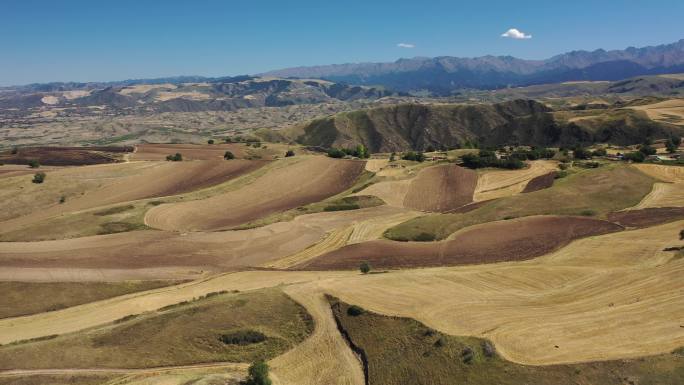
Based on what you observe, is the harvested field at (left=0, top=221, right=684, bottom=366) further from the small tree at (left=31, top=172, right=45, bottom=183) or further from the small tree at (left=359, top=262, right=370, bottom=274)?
the small tree at (left=31, top=172, right=45, bottom=183)

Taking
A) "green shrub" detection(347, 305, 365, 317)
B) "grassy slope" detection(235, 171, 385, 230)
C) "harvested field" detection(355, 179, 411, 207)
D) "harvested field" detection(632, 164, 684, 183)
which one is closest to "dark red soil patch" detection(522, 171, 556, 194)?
"harvested field" detection(632, 164, 684, 183)

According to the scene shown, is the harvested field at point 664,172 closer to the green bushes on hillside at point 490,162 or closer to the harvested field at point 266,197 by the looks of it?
the green bushes on hillside at point 490,162

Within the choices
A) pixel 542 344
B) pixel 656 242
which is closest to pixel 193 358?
pixel 542 344

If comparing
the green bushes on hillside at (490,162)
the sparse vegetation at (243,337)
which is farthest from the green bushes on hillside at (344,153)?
the sparse vegetation at (243,337)

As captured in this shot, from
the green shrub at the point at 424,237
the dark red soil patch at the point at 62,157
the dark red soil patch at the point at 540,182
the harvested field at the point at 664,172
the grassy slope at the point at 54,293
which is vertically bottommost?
the grassy slope at the point at 54,293

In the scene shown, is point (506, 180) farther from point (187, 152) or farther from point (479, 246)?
point (187, 152)

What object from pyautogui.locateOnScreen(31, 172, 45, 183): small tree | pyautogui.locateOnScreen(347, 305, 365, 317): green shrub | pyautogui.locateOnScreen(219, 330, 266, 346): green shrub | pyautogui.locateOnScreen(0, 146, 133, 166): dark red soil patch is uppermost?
pyautogui.locateOnScreen(0, 146, 133, 166): dark red soil patch

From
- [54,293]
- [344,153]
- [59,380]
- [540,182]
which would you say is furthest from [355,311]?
[344,153]
